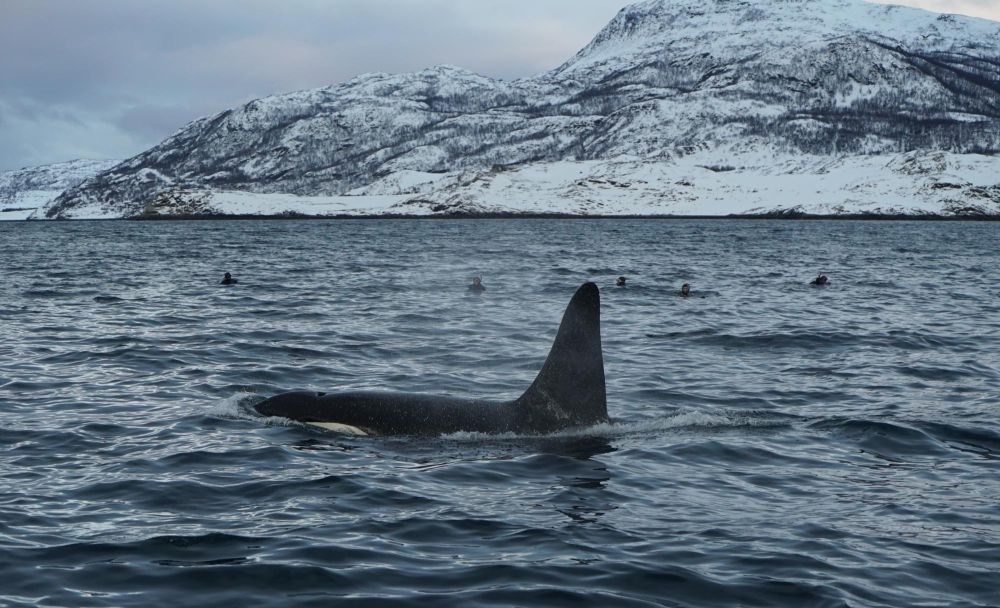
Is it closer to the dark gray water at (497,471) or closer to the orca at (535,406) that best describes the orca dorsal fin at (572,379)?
the orca at (535,406)

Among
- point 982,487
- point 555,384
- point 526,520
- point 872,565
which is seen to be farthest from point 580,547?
point 982,487

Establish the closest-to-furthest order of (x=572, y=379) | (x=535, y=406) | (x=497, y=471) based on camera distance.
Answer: (x=497, y=471) < (x=572, y=379) < (x=535, y=406)

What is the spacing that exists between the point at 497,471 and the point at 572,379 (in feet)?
7.96

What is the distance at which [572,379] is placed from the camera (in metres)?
15.2

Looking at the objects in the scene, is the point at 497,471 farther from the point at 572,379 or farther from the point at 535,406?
the point at 572,379

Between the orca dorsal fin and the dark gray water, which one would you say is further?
the orca dorsal fin

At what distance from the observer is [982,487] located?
13055 millimetres

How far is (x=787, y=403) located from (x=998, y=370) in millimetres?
7021

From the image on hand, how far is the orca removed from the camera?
15016 millimetres

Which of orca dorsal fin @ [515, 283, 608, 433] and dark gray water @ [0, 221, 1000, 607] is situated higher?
orca dorsal fin @ [515, 283, 608, 433]

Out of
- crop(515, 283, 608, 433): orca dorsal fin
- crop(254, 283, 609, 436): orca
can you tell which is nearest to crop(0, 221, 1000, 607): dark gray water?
crop(254, 283, 609, 436): orca

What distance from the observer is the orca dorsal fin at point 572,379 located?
15.0 metres

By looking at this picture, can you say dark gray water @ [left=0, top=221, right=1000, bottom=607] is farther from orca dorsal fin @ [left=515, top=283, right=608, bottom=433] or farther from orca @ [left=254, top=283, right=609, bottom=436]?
orca dorsal fin @ [left=515, top=283, right=608, bottom=433]

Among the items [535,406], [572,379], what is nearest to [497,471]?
[535,406]
